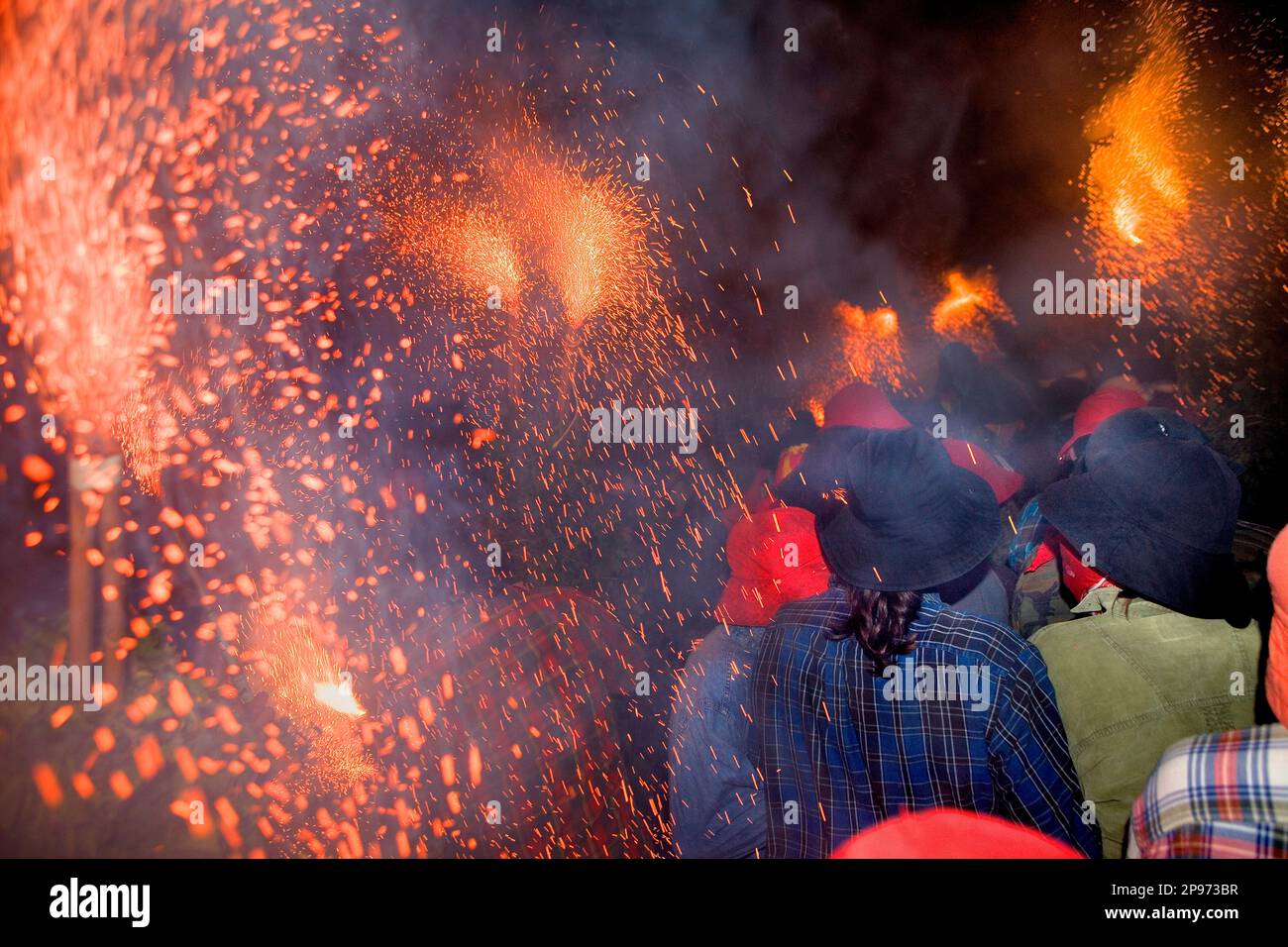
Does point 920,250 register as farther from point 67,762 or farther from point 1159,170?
point 67,762

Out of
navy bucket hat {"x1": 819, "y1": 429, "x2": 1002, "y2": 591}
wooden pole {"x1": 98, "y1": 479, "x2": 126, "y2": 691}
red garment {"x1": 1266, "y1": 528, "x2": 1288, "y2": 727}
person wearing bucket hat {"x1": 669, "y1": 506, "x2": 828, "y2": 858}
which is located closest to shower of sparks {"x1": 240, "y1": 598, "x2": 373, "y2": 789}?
wooden pole {"x1": 98, "y1": 479, "x2": 126, "y2": 691}

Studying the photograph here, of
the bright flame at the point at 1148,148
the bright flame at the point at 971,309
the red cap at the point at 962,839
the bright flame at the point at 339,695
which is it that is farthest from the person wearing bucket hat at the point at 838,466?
the bright flame at the point at 971,309

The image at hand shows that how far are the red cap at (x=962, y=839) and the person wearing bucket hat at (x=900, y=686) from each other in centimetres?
3

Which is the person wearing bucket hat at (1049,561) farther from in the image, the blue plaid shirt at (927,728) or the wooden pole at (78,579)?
the wooden pole at (78,579)

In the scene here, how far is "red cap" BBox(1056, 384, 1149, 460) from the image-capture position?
3.25 m

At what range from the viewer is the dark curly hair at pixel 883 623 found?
54.6 inches

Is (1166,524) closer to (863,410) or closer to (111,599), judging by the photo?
(863,410)

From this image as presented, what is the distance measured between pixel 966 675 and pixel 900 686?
136 mm

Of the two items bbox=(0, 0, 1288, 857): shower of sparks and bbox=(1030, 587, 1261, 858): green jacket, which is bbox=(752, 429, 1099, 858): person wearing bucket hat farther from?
bbox=(0, 0, 1288, 857): shower of sparks

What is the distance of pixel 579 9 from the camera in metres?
4.13

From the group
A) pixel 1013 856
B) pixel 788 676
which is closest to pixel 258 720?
pixel 788 676

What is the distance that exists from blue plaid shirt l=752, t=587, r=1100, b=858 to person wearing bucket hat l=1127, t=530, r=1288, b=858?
0.95 feet

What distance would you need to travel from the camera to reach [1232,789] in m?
0.94
